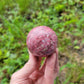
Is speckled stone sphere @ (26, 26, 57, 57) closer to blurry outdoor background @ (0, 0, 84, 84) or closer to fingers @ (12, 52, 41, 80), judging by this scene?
fingers @ (12, 52, 41, 80)

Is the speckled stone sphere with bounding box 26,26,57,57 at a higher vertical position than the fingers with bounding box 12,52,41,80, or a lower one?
higher

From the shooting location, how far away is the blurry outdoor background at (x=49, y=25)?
1.88 m

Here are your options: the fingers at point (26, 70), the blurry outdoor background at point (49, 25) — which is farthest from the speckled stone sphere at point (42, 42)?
the blurry outdoor background at point (49, 25)

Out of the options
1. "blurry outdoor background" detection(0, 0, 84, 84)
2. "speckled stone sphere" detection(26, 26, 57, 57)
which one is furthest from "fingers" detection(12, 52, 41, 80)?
"blurry outdoor background" detection(0, 0, 84, 84)

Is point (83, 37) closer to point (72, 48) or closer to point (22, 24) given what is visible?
point (72, 48)

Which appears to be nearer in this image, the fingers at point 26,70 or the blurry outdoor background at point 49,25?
the fingers at point 26,70

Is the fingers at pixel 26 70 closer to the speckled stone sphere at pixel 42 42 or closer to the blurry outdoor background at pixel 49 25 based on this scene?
the speckled stone sphere at pixel 42 42

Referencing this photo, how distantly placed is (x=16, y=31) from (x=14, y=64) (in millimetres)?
563

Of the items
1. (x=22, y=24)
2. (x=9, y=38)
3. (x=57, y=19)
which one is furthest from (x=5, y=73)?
(x=57, y=19)

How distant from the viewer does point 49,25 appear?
7.39 ft

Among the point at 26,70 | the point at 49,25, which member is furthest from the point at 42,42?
the point at 49,25

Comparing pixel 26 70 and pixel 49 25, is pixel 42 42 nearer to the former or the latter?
pixel 26 70

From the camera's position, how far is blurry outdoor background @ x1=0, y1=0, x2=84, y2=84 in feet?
6.16

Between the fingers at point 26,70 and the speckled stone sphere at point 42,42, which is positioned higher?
the speckled stone sphere at point 42,42
